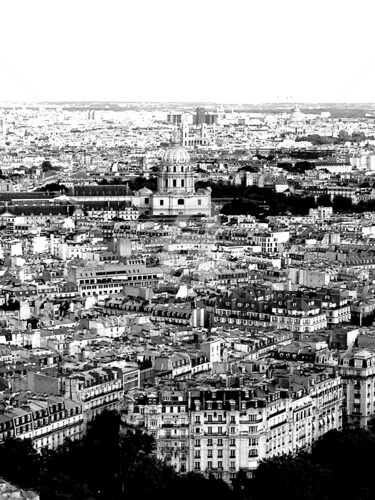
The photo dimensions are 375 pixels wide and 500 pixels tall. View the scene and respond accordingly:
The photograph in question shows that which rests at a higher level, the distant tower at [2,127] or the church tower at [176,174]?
the church tower at [176,174]

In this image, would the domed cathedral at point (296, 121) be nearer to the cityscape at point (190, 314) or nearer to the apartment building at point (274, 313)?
the cityscape at point (190, 314)

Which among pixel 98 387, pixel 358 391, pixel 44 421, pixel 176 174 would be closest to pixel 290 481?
pixel 44 421

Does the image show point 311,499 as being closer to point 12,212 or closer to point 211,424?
point 211,424

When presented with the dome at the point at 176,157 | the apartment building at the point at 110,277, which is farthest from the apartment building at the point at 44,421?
the dome at the point at 176,157

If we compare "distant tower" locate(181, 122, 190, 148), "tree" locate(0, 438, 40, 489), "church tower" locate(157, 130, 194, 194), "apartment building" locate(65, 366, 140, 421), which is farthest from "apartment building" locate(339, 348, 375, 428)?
"distant tower" locate(181, 122, 190, 148)

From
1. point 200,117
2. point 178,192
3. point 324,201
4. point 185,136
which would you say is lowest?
point 200,117

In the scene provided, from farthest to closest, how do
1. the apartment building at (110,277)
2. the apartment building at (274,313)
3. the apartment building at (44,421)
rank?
the apartment building at (110,277)
the apartment building at (274,313)
the apartment building at (44,421)

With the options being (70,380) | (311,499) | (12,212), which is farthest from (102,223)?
(311,499)

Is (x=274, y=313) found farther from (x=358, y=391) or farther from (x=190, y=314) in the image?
(x=358, y=391)
